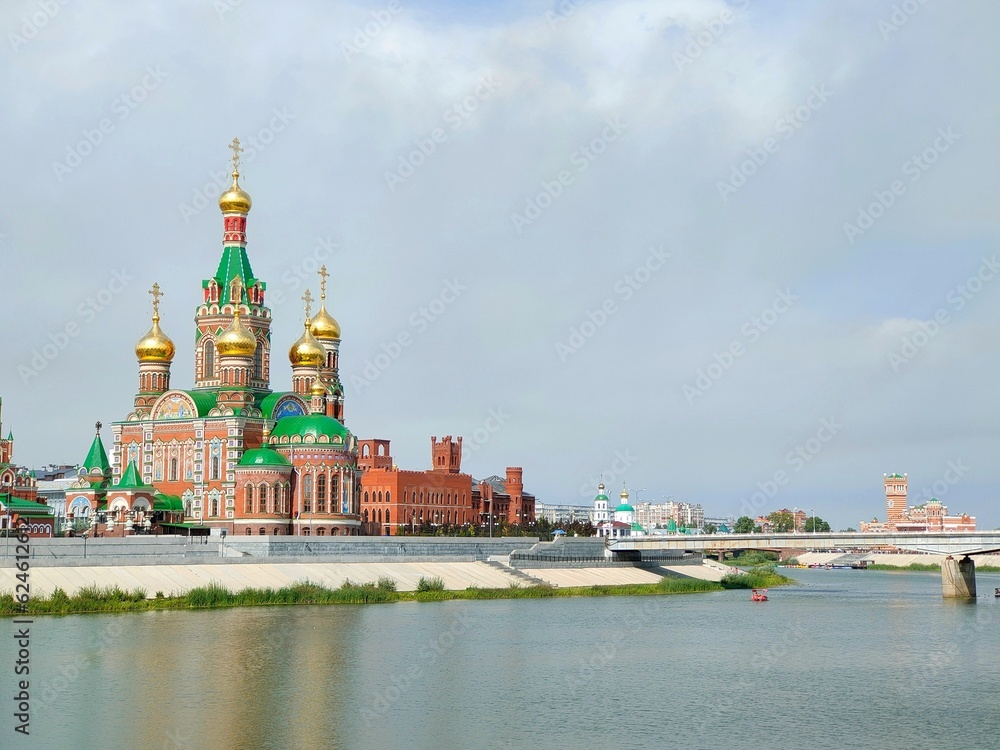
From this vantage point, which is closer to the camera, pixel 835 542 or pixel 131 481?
pixel 835 542

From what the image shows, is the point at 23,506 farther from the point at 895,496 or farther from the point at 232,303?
the point at 895,496

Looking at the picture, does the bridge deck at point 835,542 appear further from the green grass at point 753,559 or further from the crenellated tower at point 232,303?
the green grass at point 753,559

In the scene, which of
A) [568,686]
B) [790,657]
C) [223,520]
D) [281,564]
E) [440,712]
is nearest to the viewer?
[440,712]

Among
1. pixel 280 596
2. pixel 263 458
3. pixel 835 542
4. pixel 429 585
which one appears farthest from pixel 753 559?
pixel 280 596

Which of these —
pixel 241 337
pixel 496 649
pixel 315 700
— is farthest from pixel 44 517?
pixel 315 700

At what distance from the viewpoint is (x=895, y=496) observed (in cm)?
18838

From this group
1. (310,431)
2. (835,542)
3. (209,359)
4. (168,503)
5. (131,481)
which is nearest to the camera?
(835,542)

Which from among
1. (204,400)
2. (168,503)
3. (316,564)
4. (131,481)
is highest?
(204,400)

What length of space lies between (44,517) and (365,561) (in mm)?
17986

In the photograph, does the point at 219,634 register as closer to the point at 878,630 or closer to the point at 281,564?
the point at 281,564

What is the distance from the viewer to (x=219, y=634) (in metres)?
46.8

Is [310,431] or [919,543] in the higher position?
[310,431]

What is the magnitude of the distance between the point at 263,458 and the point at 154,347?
1346cm

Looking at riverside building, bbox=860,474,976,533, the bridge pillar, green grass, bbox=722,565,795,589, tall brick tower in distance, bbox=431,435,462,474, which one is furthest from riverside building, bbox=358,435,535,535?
riverside building, bbox=860,474,976,533
